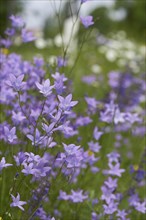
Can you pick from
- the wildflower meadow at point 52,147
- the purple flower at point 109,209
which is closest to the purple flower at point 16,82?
the wildflower meadow at point 52,147

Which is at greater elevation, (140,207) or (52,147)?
(52,147)

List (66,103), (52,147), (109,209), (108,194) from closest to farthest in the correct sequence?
(66,103)
(109,209)
(108,194)
(52,147)

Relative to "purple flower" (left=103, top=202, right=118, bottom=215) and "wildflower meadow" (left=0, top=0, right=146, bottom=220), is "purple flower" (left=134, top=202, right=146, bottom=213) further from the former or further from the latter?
"purple flower" (left=103, top=202, right=118, bottom=215)

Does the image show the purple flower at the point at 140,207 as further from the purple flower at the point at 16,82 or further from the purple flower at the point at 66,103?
the purple flower at the point at 16,82

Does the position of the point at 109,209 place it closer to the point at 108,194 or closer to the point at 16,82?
the point at 108,194

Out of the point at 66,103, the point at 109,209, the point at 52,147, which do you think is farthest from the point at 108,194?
the point at 66,103

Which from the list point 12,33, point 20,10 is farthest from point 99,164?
point 20,10

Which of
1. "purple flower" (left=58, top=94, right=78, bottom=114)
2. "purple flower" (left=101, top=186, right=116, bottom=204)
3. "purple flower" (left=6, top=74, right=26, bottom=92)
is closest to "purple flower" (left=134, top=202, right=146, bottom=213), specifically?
"purple flower" (left=101, top=186, right=116, bottom=204)

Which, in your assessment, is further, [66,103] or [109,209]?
[109,209]

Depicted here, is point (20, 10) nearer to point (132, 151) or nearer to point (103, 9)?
point (103, 9)

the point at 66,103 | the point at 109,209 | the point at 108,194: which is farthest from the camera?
the point at 108,194

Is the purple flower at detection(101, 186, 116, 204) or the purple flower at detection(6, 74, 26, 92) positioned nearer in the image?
the purple flower at detection(6, 74, 26, 92)
